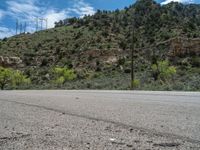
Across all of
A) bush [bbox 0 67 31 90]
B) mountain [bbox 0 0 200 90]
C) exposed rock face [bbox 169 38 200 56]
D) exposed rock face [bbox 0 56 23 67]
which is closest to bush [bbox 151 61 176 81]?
mountain [bbox 0 0 200 90]

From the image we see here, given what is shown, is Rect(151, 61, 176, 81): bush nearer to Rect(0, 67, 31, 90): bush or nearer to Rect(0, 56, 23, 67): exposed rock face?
Rect(0, 67, 31, 90): bush

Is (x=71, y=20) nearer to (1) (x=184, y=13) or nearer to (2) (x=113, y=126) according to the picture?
(1) (x=184, y=13)

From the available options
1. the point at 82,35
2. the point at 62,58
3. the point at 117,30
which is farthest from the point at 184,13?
the point at 62,58

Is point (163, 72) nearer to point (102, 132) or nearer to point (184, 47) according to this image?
point (184, 47)

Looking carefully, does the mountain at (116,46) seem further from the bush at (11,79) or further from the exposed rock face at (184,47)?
the bush at (11,79)

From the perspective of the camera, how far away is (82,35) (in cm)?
9131

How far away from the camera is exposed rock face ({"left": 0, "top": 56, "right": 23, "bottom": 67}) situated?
81750mm

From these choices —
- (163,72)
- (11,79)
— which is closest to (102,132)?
(163,72)

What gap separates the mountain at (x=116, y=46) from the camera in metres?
71.2

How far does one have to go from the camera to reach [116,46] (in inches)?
3179

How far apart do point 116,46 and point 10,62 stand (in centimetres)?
2336

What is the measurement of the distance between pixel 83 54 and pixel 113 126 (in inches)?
→ 2834

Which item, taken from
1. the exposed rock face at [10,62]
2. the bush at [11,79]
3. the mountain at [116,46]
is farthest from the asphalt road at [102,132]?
the exposed rock face at [10,62]

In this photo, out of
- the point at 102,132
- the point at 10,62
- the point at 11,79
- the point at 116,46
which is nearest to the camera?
the point at 102,132
